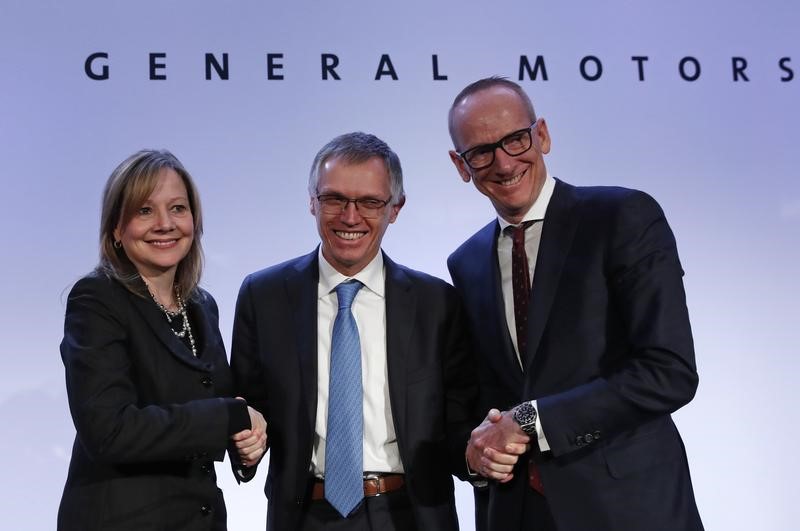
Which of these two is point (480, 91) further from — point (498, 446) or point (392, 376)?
point (498, 446)

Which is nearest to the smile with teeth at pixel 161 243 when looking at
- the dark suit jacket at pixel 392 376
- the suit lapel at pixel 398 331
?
the dark suit jacket at pixel 392 376

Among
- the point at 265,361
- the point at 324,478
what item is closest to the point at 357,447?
the point at 324,478

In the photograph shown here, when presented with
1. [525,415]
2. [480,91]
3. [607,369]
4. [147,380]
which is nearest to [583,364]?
[607,369]

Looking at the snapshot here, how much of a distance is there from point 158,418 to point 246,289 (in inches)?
24.0

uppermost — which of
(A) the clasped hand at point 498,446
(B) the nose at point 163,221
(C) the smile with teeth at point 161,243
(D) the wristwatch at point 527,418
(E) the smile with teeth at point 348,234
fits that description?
(B) the nose at point 163,221

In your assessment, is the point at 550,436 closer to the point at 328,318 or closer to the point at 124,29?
the point at 328,318

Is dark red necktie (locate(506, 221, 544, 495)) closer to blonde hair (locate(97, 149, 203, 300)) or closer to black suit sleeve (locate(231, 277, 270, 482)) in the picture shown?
black suit sleeve (locate(231, 277, 270, 482))

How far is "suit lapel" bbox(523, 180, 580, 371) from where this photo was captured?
2186 millimetres

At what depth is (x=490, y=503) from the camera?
2.34 meters

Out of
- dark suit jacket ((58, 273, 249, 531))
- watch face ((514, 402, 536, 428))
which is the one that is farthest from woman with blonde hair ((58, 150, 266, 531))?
watch face ((514, 402, 536, 428))

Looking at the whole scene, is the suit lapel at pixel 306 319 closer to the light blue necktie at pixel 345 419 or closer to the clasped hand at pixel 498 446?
the light blue necktie at pixel 345 419

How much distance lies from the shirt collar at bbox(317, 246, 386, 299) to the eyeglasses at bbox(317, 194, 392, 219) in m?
0.14

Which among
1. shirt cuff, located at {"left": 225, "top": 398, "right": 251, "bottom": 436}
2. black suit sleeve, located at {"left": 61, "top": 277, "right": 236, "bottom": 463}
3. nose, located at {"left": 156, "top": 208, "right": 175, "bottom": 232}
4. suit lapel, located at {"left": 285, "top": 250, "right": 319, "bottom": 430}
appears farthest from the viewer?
suit lapel, located at {"left": 285, "top": 250, "right": 319, "bottom": 430}

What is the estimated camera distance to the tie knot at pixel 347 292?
2.43 m
